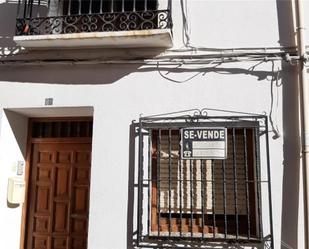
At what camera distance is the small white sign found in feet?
14.8

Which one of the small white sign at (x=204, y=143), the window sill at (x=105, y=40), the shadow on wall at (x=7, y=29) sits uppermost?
the shadow on wall at (x=7, y=29)

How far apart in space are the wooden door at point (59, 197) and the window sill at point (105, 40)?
1472mm

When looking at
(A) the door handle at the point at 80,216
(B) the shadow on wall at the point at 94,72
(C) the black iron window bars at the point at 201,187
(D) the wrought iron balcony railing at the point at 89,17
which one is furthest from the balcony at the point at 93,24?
(A) the door handle at the point at 80,216

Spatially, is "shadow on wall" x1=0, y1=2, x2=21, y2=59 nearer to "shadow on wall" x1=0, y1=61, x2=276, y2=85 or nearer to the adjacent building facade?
the adjacent building facade

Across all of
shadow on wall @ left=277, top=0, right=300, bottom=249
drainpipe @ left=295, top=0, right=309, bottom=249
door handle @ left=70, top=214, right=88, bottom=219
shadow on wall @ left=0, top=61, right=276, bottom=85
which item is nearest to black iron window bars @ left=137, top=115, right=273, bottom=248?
shadow on wall @ left=277, top=0, right=300, bottom=249

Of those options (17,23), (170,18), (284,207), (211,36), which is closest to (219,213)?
(284,207)

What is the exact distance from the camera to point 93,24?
16.9 feet

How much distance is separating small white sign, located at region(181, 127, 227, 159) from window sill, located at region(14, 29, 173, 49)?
1240 mm

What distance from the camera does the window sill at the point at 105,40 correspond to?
4660 mm

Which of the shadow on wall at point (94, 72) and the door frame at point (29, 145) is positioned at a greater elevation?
the shadow on wall at point (94, 72)

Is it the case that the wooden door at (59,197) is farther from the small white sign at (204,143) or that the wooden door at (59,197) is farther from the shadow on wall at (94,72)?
the small white sign at (204,143)

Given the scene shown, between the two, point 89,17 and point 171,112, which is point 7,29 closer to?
point 89,17

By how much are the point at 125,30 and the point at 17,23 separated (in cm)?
152

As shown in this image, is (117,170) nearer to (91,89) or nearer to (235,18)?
(91,89)
